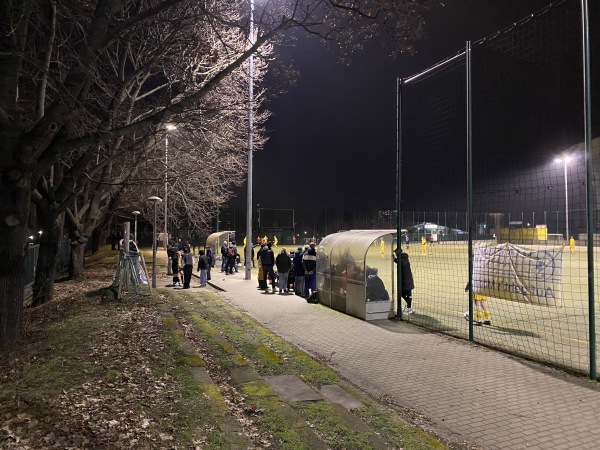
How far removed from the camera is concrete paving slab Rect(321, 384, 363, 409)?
5.62 metres

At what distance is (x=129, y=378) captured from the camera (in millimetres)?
6137

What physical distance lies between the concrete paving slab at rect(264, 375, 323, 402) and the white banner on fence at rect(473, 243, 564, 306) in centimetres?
531

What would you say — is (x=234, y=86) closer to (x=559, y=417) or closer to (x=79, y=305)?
(x=79, y=305)

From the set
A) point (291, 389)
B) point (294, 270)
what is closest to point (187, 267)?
point (294, 270)

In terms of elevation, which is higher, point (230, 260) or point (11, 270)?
point (11, 270)

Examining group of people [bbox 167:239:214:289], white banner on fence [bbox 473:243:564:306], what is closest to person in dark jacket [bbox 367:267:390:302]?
white banner on fence [bbox 473:243:564:306]

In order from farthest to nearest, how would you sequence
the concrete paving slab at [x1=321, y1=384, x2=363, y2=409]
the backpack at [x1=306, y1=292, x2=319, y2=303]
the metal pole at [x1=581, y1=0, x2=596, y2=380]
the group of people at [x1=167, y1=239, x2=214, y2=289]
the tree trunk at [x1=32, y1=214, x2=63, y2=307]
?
the group of people at [x1=167, y1=239, x2=214, y2=289] → the backpack at [x1=306, y1=292, x2=319, y2=303] → the tree trunk at [x1=32, y1=214, x2=63, y2=307] → the metal pole at [x1=581, y1=0, x2=596, y2=380] → the concrete paving slab at [x1=321, y1=384, x2=363, y2=409]

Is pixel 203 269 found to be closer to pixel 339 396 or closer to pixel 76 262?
pixel 76 262

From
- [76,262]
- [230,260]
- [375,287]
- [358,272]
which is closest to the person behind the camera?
[375,287]

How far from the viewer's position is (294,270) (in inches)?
637

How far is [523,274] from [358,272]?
385 cm

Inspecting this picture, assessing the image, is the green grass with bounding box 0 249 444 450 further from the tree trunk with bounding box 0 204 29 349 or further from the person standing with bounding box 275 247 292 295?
the person standing with bounding box 275 247 292 295

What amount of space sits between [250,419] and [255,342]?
148 inches

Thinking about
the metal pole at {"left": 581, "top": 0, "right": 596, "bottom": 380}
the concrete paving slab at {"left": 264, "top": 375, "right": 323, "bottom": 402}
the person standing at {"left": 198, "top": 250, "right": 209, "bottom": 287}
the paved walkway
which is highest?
the metal pole at {"left": 581, "top": 0, "right": 596, "bottom": 380}
